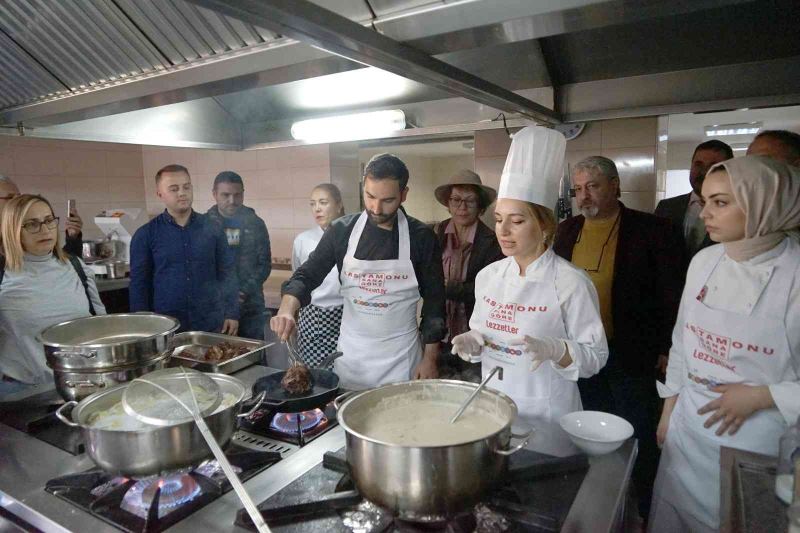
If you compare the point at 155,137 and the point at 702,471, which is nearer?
the point at 702,471

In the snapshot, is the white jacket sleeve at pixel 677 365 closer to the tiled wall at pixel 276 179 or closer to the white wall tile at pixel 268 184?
the tiled wall at pixel 276 179

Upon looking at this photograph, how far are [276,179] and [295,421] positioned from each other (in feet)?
11.4

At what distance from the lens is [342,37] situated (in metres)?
0.95

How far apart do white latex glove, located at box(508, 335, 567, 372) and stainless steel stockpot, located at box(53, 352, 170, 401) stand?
1025mm

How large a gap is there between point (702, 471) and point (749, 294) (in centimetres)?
53

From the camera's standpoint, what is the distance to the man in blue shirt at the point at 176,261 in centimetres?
263

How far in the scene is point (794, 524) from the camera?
28.7 inches

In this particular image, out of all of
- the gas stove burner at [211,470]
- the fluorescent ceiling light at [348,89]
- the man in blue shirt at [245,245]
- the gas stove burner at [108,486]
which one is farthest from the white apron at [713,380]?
the man in blue shirt at [245,245]

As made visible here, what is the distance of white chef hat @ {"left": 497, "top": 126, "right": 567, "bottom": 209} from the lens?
1.53m

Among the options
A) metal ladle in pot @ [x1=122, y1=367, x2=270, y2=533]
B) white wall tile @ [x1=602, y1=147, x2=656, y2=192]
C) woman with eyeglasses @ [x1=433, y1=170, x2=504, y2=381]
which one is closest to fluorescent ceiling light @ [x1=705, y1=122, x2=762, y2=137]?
white wall tile @ [x1=602, y1=147, x2=656, y2=192]

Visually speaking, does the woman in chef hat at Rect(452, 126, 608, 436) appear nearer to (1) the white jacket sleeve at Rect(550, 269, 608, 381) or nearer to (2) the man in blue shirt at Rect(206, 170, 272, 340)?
(1) the white jacket sleeve at Rect(550, 269, 608, 381)

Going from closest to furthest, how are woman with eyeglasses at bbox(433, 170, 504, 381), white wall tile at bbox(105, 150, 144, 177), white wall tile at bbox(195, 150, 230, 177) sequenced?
woman with eyeglasses at bbox(433, 170, 504, 381) → white wall tile at bbox(195, 150, 230, 177) → white wall tile at bbox(105, 150, 144, 177)

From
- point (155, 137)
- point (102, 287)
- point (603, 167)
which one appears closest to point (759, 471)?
point (603, 167)

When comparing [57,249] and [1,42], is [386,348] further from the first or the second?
[1,42]
